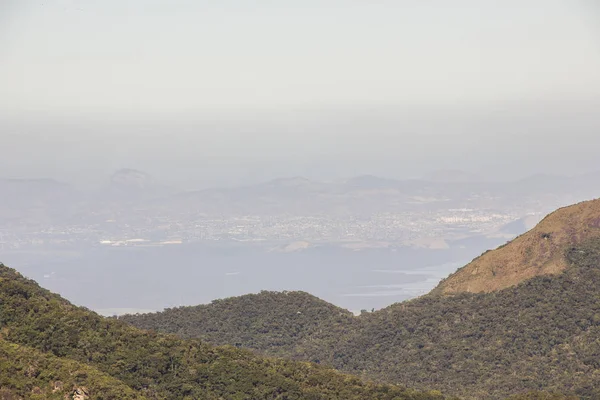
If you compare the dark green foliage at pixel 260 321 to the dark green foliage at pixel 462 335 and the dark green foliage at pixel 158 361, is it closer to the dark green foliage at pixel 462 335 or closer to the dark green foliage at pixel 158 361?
the dark green foliage at pixel 462 335

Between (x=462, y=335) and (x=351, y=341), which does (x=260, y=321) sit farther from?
(x=462, y=335)

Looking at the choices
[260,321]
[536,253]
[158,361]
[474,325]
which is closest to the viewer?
[158,361]

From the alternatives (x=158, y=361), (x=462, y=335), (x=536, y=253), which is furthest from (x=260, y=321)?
(x=158, y=361)

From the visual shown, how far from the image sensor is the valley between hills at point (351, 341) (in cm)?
5394

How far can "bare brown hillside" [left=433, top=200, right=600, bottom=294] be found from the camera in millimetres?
96125

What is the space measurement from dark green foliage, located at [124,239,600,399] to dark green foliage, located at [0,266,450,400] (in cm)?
1619

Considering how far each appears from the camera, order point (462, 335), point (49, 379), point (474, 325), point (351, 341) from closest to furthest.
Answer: point (49, 379)
point (462, 335)
point (474, 325)
point (351, 341)

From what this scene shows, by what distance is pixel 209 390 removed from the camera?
54.8 m

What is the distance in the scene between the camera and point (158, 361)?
55719mm

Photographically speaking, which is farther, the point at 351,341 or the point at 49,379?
the point at 351,341

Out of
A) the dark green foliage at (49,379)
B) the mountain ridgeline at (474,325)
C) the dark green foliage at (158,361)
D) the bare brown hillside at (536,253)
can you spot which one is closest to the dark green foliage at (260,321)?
the mountain ridgeline at (474,325)

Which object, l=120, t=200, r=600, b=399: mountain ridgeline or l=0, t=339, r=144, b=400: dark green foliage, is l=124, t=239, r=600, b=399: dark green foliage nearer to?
l=120, t=200, r=600, b=399: mountain ridgeline

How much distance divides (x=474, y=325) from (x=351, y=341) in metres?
11.6

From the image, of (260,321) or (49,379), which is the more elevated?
(260,321)
